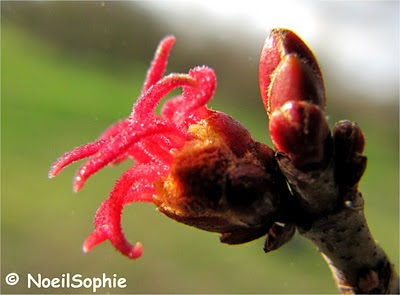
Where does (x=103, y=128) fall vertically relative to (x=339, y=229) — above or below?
above

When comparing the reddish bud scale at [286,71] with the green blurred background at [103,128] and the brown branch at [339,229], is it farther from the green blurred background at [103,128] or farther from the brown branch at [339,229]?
the green blurred background at [103,128]

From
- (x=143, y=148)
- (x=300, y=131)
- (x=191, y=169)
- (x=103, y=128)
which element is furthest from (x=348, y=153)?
(x=103, y=128)

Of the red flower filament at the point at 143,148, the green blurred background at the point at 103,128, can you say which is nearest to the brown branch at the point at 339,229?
the red flower filament at the point at 143,148

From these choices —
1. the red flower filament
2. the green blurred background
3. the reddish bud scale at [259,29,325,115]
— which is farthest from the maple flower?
the green blurred background

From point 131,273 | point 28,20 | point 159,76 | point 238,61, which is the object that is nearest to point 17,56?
point 28,20

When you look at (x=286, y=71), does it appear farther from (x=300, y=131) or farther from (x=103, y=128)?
(x=103, y=128)

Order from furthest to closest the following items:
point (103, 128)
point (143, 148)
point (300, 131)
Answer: point (103, 128) → point (143, 148) → point (300, 131)

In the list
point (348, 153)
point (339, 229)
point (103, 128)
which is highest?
point (103, 128)
